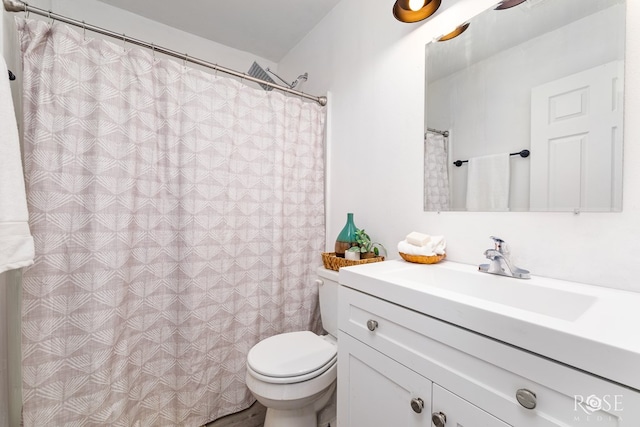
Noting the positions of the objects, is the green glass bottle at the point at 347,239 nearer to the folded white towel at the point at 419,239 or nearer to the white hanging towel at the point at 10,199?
the folded white towel at the point at 419,239

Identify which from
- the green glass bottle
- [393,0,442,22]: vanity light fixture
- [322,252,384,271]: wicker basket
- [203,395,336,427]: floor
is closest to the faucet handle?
[322,252,384,271]: wicker basket

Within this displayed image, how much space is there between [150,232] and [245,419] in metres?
1.16

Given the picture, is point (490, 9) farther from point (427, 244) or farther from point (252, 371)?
point (252, 371)

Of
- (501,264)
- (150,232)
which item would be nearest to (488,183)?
(501,264)

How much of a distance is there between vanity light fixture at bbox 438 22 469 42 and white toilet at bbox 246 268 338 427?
3.90 ft

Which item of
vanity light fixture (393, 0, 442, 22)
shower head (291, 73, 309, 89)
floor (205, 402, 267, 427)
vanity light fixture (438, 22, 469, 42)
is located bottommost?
floor (205, 402, 267, 427)

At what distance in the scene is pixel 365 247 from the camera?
1.34 metres

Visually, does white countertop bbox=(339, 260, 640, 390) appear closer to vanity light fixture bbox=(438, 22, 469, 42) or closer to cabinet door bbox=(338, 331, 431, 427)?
cabinet door bbox=(338, 331, 431, 427)

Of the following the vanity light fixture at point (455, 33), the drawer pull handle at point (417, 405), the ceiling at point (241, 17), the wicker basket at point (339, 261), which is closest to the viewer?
the drawer pull handle at point (417, 405)

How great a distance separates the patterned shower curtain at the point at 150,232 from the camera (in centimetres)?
102

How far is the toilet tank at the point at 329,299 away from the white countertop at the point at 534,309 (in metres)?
0.41

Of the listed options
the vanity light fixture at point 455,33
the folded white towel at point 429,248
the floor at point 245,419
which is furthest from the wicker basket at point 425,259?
the floor at point 245,419

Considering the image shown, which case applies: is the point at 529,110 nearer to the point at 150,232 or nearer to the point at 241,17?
the point at 150,232

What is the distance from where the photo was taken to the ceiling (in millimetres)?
1657
